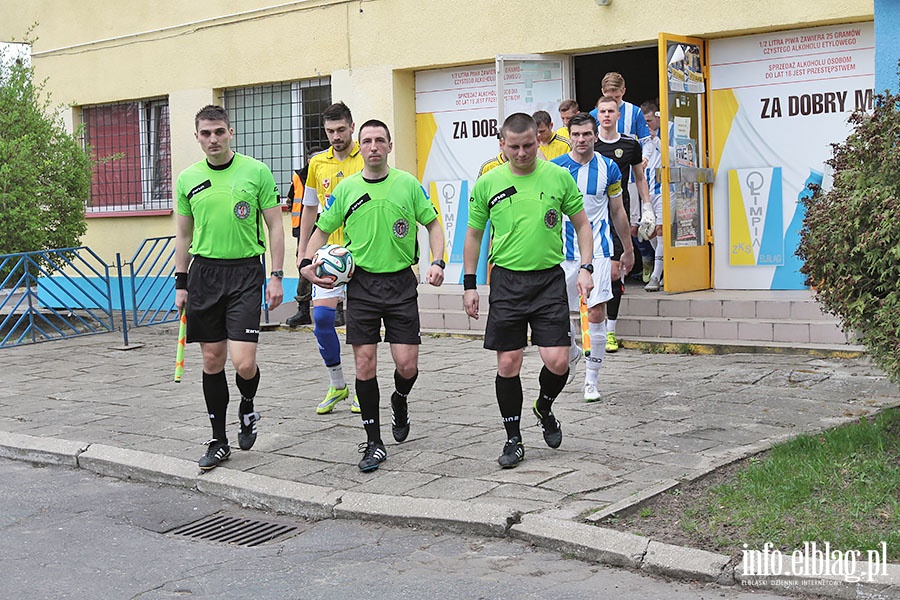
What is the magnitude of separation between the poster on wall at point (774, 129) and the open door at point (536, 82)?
1728 millimetres

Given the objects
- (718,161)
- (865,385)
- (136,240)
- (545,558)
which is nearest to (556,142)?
(718,161)

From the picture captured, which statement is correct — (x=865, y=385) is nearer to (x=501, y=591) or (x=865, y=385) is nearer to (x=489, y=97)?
(x=501, y=591)

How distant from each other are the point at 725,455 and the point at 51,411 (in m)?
5.33

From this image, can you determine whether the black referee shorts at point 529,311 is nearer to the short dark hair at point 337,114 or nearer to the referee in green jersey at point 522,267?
the referee in green jersey at point 522,267

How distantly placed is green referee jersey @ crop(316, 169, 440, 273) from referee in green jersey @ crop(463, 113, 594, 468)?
0.44 m

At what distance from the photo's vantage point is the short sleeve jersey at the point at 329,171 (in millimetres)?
8367

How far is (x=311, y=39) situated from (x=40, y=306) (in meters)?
4.62

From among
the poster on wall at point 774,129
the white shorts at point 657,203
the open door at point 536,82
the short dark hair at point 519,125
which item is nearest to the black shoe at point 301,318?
the open door at point 536,82

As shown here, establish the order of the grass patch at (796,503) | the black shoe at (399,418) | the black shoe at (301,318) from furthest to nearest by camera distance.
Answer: the black shoe at (301,318) → the black shoe at (399,418) → the grass patch at (796,503)

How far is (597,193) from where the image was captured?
8641 millimetres

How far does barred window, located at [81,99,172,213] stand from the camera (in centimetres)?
1714

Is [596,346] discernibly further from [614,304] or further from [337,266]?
[337,266]

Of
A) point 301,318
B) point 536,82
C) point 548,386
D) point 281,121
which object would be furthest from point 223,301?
point 281,121

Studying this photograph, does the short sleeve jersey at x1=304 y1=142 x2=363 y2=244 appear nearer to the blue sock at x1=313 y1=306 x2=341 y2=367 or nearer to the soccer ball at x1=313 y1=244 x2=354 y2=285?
the blue sock at x1=313 y1=306 x2=341 y2=367
